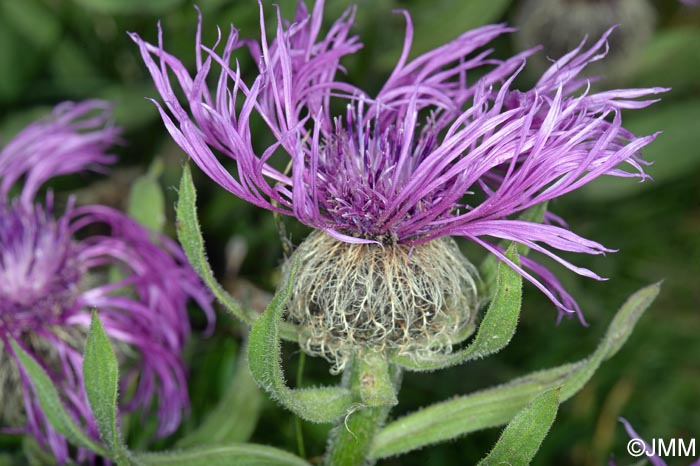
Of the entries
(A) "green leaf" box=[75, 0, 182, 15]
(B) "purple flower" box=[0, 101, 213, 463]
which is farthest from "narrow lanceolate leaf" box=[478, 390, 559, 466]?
A: (A) "green leaf" box=[75, 0, 182, 15]

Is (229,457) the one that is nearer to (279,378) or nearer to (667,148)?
(279,378)

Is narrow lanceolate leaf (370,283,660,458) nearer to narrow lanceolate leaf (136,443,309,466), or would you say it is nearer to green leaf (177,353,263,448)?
narrow lanceolate leaf (136,443,309,466)

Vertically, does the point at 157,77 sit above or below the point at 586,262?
above

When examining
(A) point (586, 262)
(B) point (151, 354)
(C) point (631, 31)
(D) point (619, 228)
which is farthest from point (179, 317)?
(C) point (631, 31)

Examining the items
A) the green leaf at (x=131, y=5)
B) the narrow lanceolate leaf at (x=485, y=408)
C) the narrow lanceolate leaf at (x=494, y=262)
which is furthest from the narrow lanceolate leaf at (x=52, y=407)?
the green leaf at (x=131, y=5)

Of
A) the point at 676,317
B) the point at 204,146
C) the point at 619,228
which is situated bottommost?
the point at 676,317

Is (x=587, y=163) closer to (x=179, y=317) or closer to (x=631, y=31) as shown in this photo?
(x=179, y=317)

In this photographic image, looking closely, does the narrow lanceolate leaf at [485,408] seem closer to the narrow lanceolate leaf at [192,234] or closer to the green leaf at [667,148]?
the narrow lanceolate leaf at [192,234]
